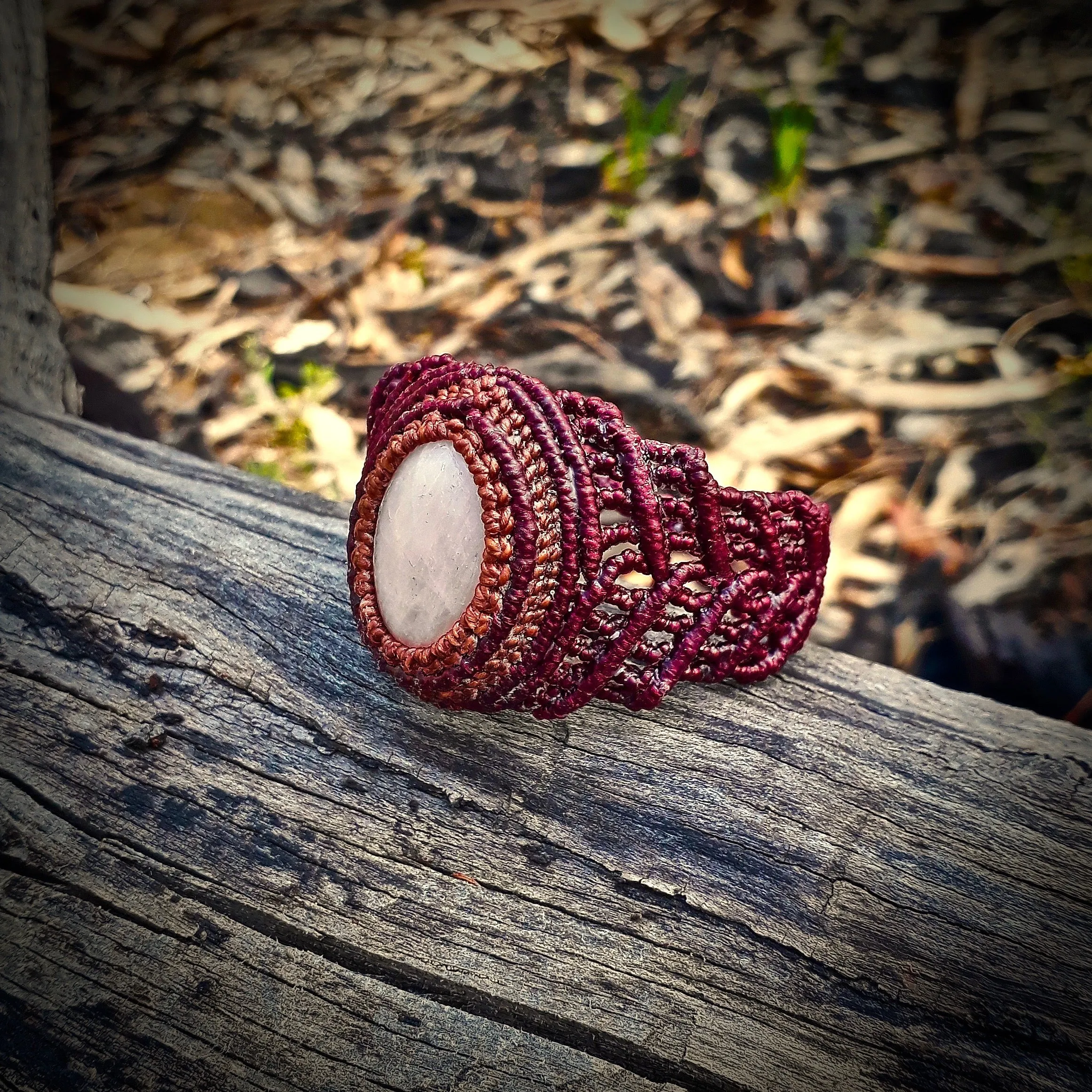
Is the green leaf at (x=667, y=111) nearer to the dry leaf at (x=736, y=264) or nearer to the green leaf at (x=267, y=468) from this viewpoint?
the dry leaf at (x=736, y=264)

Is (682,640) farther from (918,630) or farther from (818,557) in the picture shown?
(918,630)

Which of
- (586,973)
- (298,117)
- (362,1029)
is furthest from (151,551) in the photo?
(298,117)

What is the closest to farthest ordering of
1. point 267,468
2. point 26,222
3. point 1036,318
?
point 26,222, point 267,468, point 1036,318

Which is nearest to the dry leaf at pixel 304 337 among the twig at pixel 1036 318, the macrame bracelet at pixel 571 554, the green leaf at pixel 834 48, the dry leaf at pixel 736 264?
the dry leaf at pixel 736 264

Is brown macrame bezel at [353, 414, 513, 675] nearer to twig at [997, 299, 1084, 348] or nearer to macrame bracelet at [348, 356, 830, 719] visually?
macrame bracelet at [348, 356, 830, 719]

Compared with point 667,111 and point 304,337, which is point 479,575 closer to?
point 304,337

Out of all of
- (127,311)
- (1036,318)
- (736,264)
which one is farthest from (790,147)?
(127,311)
